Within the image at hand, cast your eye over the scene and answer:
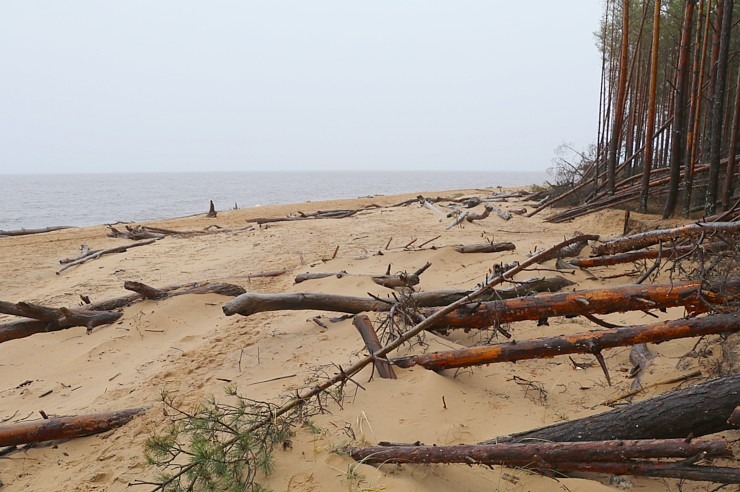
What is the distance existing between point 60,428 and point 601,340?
10.7ft

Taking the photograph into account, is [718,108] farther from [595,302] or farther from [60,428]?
[60,428]

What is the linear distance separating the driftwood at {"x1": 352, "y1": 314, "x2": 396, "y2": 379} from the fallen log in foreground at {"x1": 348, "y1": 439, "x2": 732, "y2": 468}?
2.28 feet

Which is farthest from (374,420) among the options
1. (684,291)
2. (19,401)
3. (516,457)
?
(19,401)

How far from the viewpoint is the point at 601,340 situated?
9.55 feet

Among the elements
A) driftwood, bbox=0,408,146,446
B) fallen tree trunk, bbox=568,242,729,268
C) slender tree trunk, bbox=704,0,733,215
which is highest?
slender tree trunk, bbox=704,0,733,215

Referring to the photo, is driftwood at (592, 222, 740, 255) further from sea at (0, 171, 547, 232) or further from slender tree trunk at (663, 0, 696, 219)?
sea at (0, 171, 547, 232)

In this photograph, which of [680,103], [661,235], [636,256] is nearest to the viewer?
[661,235]

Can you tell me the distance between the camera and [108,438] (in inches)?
123

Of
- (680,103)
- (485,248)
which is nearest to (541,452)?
(485,248)

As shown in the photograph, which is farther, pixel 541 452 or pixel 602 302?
pixel 602 302

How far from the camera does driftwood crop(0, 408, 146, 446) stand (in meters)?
3.14

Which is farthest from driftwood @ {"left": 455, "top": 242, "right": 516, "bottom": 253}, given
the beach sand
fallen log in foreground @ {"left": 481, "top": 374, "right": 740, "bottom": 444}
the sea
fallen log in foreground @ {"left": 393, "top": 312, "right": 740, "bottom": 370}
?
the sea

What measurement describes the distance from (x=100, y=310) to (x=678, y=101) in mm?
10129

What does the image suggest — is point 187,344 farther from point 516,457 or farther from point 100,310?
point 516,457
